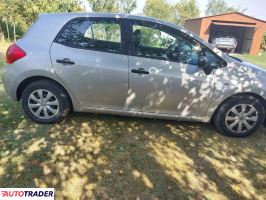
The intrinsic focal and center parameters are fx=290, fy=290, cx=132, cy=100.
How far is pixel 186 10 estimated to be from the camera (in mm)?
61844

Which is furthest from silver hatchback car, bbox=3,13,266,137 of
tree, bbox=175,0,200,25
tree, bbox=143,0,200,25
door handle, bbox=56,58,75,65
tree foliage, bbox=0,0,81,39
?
tree, bbox=175,0,200,25

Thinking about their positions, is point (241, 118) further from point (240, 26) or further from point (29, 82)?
point (240, 26)

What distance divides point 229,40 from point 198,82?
22857mm

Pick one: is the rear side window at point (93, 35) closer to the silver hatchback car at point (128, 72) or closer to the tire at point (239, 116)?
the silver hatchback car at point (128, 72)

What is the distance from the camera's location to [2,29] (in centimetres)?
2203

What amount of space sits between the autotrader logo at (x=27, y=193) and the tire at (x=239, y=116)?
9.71 feet

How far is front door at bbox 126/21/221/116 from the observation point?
14.9 ft

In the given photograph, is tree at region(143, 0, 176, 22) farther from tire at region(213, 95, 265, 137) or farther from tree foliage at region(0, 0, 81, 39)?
tire at region(213, 95, 265, 137)

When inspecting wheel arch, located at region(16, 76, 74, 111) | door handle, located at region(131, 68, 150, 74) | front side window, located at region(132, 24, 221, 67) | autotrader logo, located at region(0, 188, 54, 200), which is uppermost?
front side window, located at region(132, 24, 221, 67)

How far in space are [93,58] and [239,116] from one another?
2.58 m

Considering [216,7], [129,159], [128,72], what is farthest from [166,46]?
[216,7]

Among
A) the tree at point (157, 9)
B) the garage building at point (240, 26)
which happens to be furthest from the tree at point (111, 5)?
the tree at point (157, 9)

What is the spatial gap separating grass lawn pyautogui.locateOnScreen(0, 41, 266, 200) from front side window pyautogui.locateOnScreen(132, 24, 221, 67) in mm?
1272

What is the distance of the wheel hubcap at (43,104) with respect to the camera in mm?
4758
